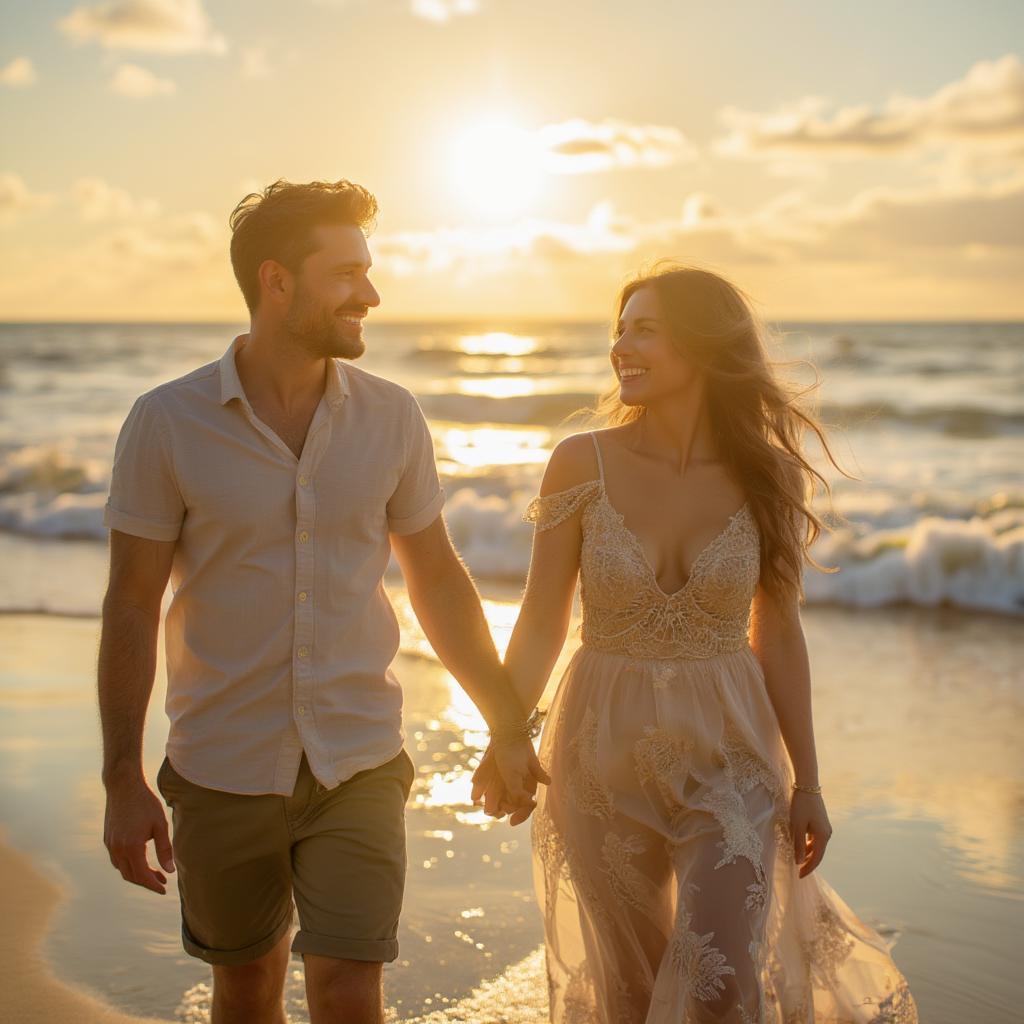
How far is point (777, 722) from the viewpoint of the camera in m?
3.63

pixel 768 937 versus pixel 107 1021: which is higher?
pixel 768 937

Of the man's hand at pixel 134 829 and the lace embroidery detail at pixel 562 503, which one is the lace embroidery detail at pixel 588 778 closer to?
the lace embroidery detail at pixel 562 503

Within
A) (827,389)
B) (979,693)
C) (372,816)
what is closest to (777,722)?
(372,816)

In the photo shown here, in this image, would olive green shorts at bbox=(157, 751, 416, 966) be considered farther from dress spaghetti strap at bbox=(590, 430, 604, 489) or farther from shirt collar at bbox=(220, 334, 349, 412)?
dress spaghetti strap at bbox=(590, 430, 604, 489)

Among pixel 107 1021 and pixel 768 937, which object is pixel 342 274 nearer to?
pixel 768 937

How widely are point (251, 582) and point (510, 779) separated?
3.06 ft

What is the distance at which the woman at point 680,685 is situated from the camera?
344 cm

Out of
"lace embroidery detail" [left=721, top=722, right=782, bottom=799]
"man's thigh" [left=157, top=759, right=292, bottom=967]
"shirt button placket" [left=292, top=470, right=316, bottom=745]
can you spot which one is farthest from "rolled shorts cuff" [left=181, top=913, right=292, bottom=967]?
"lace embroidery detail" [left=721, top=722, right=782, bottom=799]

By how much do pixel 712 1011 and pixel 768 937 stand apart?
14.7 inches

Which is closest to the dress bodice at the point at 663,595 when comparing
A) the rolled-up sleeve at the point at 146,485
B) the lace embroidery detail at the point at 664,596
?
the lace embroidery detail at the point at 664,596

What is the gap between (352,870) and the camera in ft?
10.3

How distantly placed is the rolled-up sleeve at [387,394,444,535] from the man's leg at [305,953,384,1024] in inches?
40.5

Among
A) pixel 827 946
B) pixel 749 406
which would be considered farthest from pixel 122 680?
pixel 827 946

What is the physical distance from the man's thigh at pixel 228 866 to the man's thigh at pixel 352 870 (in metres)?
0.07
